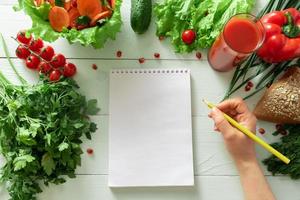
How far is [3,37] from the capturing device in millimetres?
972

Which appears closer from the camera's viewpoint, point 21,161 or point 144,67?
point 21,161

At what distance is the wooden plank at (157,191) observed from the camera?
93cm

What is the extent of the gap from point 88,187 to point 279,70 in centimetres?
57

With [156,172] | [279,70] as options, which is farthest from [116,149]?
[279,70]

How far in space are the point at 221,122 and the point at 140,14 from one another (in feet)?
1.09

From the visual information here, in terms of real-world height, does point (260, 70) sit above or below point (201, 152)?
above

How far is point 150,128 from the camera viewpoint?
0.94 meters

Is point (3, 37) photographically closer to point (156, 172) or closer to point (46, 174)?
point (46, 174)

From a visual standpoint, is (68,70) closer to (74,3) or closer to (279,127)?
(74,3)

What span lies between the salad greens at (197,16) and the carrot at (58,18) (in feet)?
0.75

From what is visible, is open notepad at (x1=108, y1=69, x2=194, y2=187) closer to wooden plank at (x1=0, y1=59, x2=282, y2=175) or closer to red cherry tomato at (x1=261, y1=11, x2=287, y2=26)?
wooden plank at (x1=0, y1=59, x2=282, y2=175)

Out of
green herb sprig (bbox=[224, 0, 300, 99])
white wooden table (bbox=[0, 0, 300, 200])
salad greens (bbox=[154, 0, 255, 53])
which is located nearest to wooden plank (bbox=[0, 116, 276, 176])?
white wooden table (bbox=[0, 0, 300, 200])

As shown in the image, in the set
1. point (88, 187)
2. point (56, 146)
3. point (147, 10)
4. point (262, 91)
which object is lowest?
point (88, 187)

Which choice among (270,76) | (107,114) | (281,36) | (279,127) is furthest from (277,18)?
(107,114)
